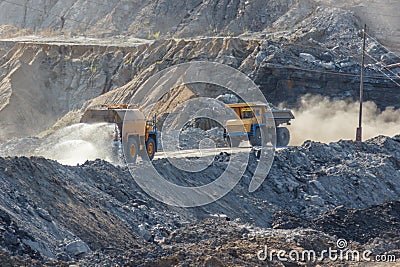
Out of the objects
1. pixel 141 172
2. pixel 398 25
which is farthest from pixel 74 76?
pixel 141 172

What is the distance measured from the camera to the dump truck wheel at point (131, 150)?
22469 millimetres

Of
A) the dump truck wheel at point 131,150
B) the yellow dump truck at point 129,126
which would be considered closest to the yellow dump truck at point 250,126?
the yellow dump truck at point 129,126

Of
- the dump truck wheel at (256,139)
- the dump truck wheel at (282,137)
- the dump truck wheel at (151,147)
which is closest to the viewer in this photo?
the dump truck wheel at (151,147)

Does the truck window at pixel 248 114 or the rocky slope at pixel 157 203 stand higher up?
the truck window at pixel 248 114

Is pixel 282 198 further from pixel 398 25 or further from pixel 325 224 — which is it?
pixel 398 25

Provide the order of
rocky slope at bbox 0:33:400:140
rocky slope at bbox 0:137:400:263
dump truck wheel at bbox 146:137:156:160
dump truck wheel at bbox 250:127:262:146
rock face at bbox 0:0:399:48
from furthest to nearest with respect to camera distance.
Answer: rock face at bbox 0:0:399:48, rocky slope at bbox 0:33:400:140, dump truck wheel at bbox 250:127:262:146, dump truck wheel at bbox 146:137:156:160, rocky slope at bbox 0:137:400:263

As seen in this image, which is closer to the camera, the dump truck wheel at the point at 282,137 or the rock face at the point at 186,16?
the dump truck wheel at the point at 282,137

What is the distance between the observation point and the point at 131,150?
2266 cm

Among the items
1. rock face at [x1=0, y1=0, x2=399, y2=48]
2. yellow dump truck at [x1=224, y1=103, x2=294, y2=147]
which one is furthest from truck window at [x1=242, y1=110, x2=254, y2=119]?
rock face at [x1=0, y1=0, x2=399, y2=48]

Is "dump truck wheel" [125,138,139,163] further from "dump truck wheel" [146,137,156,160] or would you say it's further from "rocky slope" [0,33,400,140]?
"rocky slope" [0,33,400,140]

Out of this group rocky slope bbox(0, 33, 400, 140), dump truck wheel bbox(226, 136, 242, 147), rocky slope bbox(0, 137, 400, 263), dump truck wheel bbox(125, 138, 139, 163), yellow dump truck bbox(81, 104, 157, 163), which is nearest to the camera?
rocky slope bbox(0, 137, 400, 263)

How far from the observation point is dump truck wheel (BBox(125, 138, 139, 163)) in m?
22.5

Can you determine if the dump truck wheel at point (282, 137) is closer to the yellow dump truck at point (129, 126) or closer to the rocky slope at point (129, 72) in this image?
the rocky slope at point (129, 72)

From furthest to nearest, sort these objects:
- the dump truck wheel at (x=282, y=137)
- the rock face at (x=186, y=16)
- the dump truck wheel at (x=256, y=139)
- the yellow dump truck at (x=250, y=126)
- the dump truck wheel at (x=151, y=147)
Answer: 1. the rock face at (x=186, y=16)
2. the dump truck wheel at (x=282, y=137)
3. the dump truck wheel at (x=256, y=139)
4. the yellow dump truck at (x=250, y=126)
5. the dump truck wheel at (x=151, y=147)
